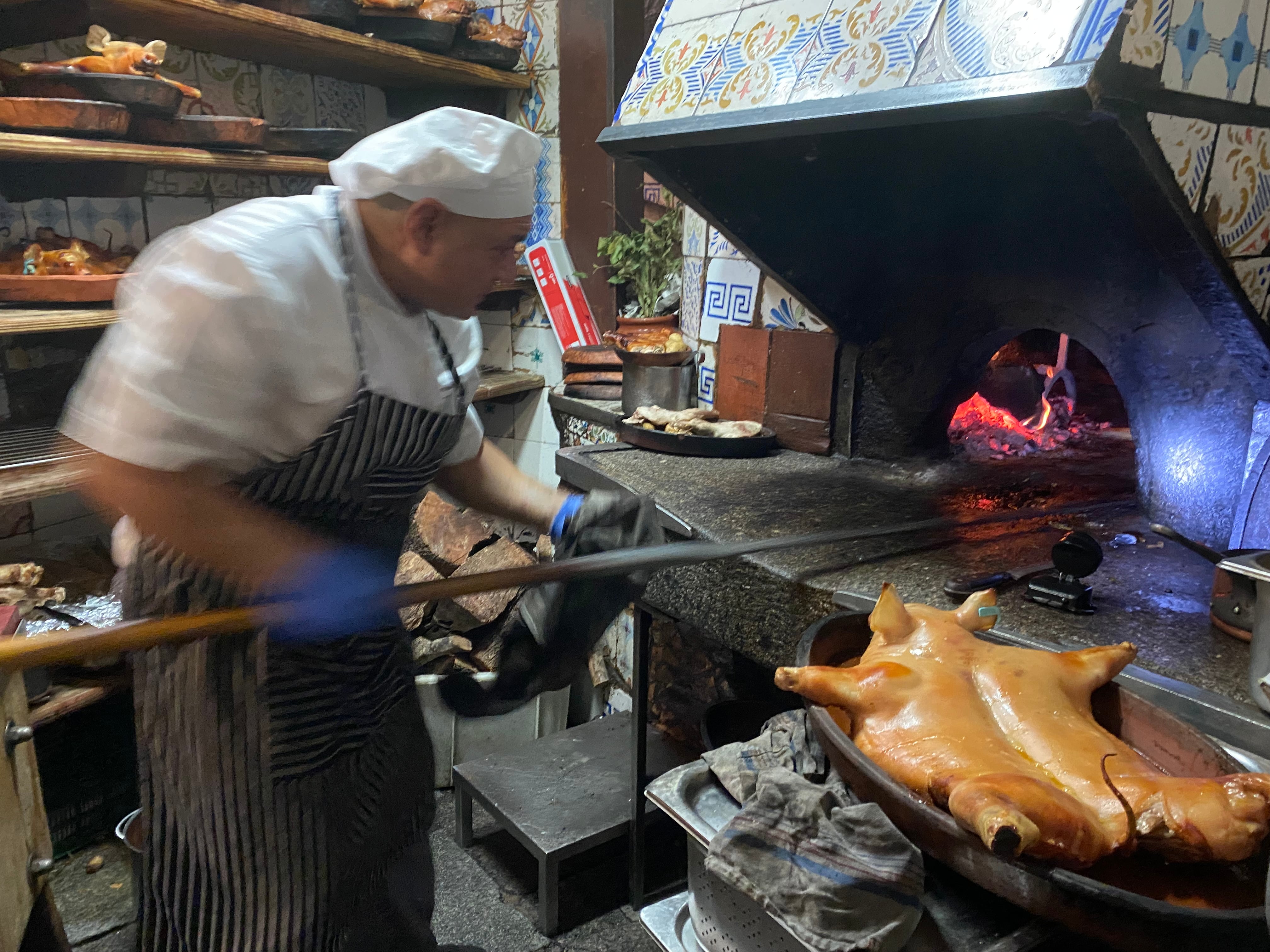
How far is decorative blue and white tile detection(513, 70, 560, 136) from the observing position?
4.30 meters

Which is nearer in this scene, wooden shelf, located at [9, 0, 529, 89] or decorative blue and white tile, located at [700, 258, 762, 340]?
wooden shelf, located at [9, 0, 529, 89]

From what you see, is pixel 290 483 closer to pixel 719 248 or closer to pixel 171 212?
pixel 719 248

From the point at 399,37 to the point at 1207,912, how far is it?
4015 millimetres

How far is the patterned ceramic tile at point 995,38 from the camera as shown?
155 cm

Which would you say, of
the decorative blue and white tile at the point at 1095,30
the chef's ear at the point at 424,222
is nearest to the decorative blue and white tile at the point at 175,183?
the chef's ear at the point at 424,222

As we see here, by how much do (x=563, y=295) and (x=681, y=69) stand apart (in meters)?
2.00

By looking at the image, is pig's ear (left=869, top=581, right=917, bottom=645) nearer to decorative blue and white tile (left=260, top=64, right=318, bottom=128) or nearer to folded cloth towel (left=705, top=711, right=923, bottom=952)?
folded cloth towel (left=705, top=711, right=923, bottom=952)

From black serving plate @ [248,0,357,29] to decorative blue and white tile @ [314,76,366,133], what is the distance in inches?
25.2

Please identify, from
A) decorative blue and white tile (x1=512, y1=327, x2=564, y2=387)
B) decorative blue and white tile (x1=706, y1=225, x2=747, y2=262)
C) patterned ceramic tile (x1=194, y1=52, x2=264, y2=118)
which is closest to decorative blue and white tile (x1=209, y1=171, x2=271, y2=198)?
patterned ceramic tile (x1=194, y1=52, x2=264, y2=118)

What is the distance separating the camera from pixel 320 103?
404 centimetres

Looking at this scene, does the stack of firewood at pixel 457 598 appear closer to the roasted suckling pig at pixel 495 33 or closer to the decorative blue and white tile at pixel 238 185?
Result: the decorative blue and white tile at pixel 238 185


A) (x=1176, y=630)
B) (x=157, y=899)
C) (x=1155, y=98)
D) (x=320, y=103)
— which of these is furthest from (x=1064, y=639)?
(x=320, y=103)

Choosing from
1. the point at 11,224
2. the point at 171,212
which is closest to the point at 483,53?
the point at 171,212

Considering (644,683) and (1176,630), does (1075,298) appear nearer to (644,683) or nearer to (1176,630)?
(1176,630)
